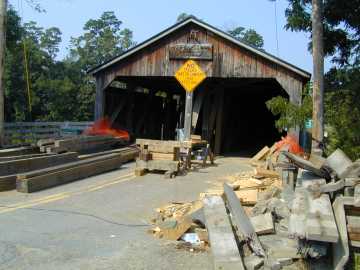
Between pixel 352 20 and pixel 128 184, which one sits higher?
pixel 352 20

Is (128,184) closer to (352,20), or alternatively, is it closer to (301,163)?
(301,163)

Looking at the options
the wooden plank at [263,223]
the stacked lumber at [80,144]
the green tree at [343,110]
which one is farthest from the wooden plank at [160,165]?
the wooden plank at [263,223]

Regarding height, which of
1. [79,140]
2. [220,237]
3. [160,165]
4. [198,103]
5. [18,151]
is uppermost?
[198,103]

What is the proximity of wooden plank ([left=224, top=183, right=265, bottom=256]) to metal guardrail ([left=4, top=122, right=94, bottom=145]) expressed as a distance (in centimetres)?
1313

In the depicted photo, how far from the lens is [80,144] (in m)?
15.7

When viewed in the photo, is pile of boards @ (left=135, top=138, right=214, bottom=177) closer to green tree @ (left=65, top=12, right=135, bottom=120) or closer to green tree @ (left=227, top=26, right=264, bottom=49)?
green tree @ (left=65, top=12, right=135, bottom=120)

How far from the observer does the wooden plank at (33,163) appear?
11.3m

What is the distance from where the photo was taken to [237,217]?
680 cm

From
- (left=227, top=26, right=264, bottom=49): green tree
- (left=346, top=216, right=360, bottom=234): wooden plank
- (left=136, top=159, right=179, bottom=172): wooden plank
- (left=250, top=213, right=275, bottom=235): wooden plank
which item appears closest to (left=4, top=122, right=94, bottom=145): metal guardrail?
(left=136, top=159, right=179, bottom=172): wooden plank

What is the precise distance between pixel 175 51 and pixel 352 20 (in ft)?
21.1

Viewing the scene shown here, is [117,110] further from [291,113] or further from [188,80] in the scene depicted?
[291,113]

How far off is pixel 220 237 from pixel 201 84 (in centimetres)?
1450

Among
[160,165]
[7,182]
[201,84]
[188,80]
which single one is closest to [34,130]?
[201,84]

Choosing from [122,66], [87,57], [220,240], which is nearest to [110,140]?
[122,66]
